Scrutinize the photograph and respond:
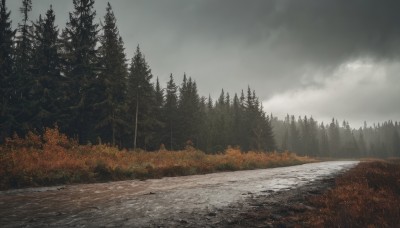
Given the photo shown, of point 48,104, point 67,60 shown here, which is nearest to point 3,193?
point 48,104

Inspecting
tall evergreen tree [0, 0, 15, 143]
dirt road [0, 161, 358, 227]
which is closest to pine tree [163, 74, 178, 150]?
tall evergreen tree [0, 0, 15, 143]

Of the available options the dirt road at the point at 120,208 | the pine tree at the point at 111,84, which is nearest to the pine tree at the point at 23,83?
the pine tree at the point at 111,84

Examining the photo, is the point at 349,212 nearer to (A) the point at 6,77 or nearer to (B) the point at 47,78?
(B) the point at 47,78

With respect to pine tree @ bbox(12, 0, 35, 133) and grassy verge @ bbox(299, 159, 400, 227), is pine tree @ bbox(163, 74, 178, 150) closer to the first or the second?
pine tree @ bbox(12, 0, 35, 133)

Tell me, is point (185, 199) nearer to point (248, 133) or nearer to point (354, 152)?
point (248, 133)

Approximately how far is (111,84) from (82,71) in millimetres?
3791

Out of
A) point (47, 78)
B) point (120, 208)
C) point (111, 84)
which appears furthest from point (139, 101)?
point (120, 208)

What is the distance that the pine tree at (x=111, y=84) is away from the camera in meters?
31.6

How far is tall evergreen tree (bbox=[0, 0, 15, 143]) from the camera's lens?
93.2 feet

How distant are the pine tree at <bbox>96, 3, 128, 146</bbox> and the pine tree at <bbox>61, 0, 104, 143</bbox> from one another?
81cm

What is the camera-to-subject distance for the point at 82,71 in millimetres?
32344

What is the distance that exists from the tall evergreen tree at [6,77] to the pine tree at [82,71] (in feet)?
17.3

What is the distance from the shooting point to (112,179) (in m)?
16.6

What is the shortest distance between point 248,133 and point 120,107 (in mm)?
45501
